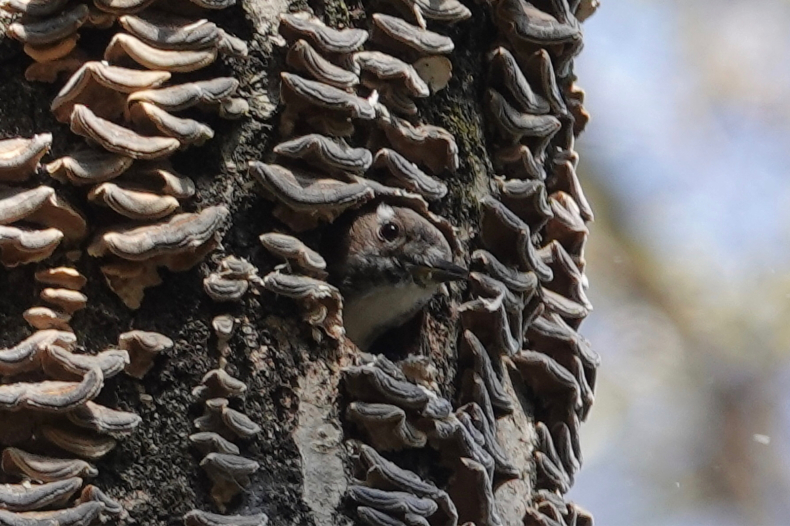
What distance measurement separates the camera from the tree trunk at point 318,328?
0.82m

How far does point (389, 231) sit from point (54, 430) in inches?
12.3

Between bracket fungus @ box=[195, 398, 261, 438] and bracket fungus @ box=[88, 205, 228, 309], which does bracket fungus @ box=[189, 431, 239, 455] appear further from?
bracket fungus @ box=[88, 205, 228, 309]

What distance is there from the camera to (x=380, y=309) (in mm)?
943

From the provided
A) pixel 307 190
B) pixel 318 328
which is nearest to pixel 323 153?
pixel 307 190

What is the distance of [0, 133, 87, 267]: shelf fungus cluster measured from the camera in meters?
0.80

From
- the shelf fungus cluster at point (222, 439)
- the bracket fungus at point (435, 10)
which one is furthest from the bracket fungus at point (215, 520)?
the bracket fungus at point (435, 10)

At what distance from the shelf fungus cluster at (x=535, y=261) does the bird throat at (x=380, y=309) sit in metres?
0.06

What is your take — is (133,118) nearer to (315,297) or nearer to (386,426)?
(315,297)

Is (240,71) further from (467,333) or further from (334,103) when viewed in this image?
(467,333)

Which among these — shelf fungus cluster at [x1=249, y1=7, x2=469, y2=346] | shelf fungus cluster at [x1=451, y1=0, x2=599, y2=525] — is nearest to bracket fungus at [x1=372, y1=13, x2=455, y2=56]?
shelf fungus cluster at [x1=249, y1=7, x2=469, y2=346]

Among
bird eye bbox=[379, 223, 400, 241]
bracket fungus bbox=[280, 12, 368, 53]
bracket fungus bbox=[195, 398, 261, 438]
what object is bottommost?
bracket fungus bbox=[195, 398, 261, 438]

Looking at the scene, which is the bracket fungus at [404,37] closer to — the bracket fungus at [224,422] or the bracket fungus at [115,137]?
the bracket fungus at [115,137]

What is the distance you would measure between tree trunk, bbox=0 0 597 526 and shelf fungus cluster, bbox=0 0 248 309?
0.01m

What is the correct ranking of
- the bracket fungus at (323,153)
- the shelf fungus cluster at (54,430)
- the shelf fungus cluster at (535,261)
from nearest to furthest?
the shelf fungus cluster at (54,430) < the bracket fungus at (323,153) < the shelf fungus cluster at (535,261)
